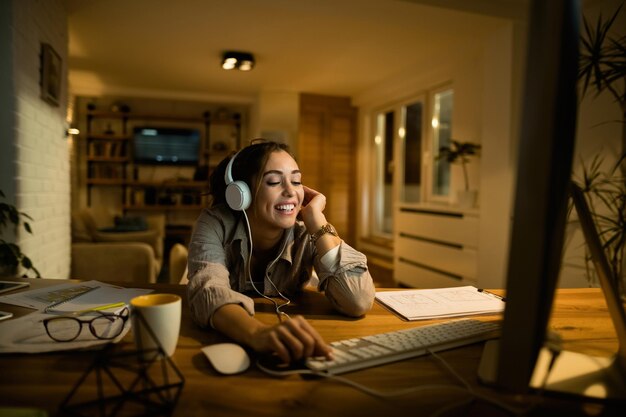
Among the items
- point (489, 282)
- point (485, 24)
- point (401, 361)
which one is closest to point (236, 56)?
point (485, 24)

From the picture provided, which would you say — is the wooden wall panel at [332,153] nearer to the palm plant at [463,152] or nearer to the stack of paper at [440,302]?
the palm plant at [463,152]

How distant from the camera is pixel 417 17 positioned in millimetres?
3396

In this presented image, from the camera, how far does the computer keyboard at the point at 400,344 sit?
2.18 ft

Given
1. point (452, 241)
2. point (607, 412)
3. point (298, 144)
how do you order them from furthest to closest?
point (298, 144) < point (452, 241) < point (607, 412)

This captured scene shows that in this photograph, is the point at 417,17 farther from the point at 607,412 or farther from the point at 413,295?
the point at 607,412

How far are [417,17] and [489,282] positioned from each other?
228 centimetres

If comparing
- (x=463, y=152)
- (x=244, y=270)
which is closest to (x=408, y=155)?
(x=463, y=152)

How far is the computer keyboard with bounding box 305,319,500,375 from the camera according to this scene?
67 centimetres

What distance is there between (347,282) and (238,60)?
399cm

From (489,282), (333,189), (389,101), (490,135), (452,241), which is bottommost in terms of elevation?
(489,282)

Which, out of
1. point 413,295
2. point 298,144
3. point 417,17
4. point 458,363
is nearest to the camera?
point 458,363

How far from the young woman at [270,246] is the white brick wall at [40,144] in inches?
65.9

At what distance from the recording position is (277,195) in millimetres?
1190

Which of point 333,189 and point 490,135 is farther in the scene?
point 333,189
